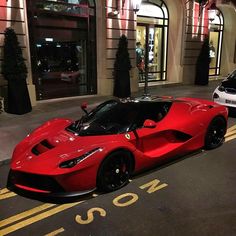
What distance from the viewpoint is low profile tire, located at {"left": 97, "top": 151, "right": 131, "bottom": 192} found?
3.67 m

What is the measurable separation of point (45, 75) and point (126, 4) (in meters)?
4.28

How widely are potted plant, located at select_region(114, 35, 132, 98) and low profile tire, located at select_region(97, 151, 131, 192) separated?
7.44 m

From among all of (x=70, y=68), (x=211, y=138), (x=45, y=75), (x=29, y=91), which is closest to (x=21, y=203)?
(x=211, y=138)

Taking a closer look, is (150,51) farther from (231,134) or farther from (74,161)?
(74,161)

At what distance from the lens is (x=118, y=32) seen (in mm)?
11289

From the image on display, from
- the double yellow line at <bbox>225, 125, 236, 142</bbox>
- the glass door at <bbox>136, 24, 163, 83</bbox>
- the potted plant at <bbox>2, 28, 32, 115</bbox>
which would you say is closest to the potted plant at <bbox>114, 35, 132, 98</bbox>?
the glass door at <bbox>136, 24, 163, 83</bbox>

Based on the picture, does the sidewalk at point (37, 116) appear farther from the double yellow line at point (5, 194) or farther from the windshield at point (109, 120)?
the windshield at point (109, 120)

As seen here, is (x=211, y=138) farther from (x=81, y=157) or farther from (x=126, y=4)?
(x=126, y=4)

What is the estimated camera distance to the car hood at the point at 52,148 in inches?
137

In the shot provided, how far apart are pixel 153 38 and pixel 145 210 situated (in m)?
12.3

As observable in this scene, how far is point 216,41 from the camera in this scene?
60.8 ft

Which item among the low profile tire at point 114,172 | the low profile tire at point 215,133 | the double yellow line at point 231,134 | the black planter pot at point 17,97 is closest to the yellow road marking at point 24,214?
the low profile tire at point 114,172

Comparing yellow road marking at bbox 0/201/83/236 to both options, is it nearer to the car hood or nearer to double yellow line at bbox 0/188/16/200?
the car hood

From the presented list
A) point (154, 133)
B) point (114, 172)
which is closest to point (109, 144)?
point (114, 172)
